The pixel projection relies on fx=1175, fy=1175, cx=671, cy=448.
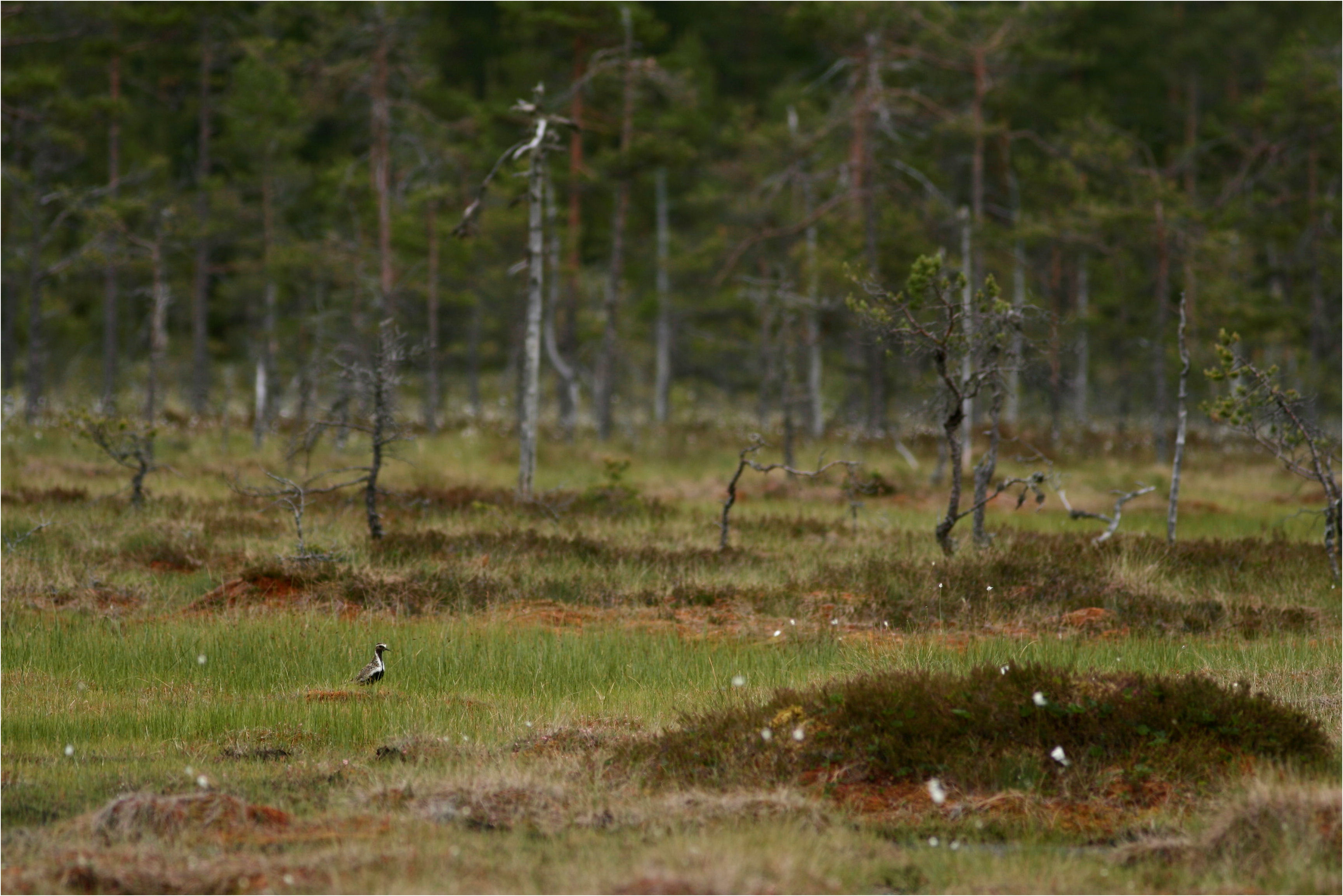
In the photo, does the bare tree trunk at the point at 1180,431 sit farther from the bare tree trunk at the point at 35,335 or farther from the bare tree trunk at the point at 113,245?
the bare tree trunk at the point at 35,335

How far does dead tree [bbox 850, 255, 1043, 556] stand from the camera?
41.6 feet

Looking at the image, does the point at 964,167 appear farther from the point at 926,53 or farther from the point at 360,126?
the point at 360,126

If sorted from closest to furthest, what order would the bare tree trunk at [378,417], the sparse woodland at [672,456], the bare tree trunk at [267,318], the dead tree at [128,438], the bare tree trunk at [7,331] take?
the sparse woodland at [672,456] < the bare tree trunk at [378,417] < the dead tree at [128,438] < the bare tree trunk at [7,331] < the bare tree trunk at [267,318]

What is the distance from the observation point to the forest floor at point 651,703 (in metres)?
5.45

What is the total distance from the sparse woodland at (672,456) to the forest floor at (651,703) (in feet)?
0.14

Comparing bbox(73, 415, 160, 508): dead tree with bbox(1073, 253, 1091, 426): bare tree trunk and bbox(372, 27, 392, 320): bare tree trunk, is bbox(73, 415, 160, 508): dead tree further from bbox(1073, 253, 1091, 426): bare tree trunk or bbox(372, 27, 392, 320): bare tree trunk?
bbox(1073, 253, 1091, 426): bare tree trunk

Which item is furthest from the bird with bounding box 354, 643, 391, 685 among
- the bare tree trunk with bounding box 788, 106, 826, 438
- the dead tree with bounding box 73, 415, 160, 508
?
the bare tree trunk with bounding box 788, 106, 826, 438

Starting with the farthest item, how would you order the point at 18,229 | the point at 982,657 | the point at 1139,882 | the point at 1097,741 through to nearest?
the point at 18,229, the point at 982,657, the point at 1097,741, the point at 1139,882

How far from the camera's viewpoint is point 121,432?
55.3ft

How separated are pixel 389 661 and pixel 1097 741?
5.48 meters

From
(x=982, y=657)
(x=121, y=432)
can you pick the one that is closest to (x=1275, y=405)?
(x=982, y=657)

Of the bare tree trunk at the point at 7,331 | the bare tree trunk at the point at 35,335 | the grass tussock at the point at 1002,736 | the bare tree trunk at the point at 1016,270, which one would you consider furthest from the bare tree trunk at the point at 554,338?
the grass tussock at the point at 1002,736

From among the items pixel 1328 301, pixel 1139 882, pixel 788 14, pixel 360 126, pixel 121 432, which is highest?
pixel 788 14

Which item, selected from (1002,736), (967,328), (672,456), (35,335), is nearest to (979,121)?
(967,328)
